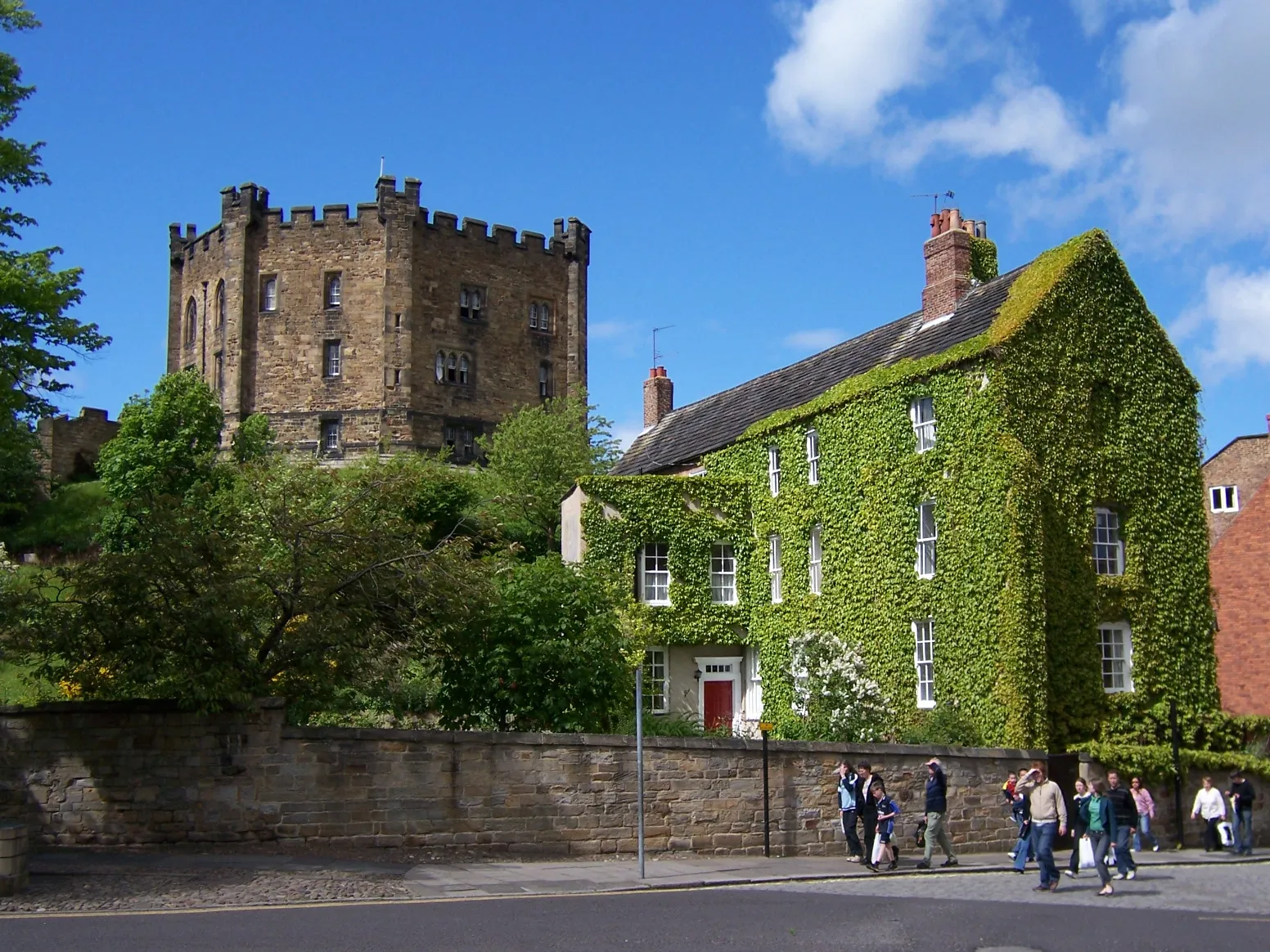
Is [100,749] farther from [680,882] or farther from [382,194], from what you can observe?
[382,194]

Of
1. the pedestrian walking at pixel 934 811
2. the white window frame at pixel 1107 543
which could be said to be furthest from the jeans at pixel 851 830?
the white window frame at pixel 1107 543

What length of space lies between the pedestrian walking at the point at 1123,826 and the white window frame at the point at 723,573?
17120mm

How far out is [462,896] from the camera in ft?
52.2

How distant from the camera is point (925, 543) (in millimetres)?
29344

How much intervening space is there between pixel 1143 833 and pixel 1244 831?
1.82 metres

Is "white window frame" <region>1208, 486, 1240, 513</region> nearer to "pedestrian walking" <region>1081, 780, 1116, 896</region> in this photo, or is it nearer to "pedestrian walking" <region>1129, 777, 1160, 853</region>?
"pedestrian walking" <region>1129, 777, 1160, 853</region>

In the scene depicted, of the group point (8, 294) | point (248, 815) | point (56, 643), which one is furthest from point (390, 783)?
point (8, 294)

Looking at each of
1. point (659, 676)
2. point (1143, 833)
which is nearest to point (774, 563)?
point (659, 676)

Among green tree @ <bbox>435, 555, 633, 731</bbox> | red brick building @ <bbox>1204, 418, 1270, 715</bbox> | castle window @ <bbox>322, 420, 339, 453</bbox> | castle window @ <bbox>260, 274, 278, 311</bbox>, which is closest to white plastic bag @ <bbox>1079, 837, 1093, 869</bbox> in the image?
green tree @ <bbox>435, 555, 633, 731</bbox>

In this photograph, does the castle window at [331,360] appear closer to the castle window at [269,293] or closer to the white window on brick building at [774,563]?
the castle window at [269,293]

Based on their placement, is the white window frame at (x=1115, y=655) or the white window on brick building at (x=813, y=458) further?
the white window on brick building at (x=813, y=458)

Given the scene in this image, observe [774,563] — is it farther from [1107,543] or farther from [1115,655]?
[1115,655]

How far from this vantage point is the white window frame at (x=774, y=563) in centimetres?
Answer: 3497

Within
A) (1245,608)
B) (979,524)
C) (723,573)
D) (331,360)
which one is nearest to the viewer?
(979,524)
